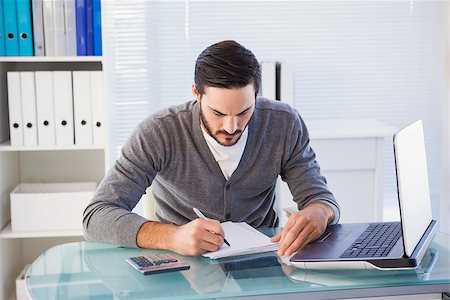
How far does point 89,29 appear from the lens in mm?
3201

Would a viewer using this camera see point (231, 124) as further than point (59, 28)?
No

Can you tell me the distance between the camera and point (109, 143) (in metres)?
3.22

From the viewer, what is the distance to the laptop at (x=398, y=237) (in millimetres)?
1722

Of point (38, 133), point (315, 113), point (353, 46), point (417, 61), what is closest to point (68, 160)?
point (38, 133)

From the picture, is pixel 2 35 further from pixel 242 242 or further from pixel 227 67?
pixel 242 242

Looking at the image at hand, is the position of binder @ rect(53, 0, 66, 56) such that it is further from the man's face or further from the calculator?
the calculator

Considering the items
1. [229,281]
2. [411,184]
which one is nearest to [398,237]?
[411,184]

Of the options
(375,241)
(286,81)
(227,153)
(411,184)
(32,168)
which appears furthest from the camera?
(32,168)

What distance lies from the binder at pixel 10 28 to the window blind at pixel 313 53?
20.4 inches

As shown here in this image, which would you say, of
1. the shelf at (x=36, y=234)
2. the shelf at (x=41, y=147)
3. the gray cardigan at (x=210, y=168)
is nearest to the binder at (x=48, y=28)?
the shelf at (x=41, y=147)

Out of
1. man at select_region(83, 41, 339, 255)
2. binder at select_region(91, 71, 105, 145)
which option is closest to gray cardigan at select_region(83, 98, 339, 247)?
man at select_region(83, 41, 339, 255)

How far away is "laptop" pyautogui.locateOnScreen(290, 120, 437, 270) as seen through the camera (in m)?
1.72

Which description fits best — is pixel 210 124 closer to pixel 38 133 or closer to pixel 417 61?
pixel 38 133

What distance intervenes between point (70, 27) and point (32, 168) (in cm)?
73
